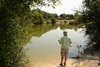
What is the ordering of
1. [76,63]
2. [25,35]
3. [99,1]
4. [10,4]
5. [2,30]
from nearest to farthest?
[2,30], [10,4], [25,35], [76,63], [99,1]

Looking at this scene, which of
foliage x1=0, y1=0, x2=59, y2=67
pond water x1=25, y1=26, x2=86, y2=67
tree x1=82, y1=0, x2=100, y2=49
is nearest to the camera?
foliage x1=0, y1=0, x2=59, y2=67

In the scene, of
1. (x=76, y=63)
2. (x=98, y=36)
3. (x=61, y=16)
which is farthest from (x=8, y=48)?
(x=61, y=16)

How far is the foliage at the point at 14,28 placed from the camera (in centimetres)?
781

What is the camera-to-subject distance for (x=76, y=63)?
37.4 feet

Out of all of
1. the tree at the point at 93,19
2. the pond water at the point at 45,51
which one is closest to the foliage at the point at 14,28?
the pond water at the point at 45,51

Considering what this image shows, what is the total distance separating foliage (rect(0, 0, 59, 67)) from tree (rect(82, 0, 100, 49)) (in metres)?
7.89

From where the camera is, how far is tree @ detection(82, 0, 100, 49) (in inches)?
625

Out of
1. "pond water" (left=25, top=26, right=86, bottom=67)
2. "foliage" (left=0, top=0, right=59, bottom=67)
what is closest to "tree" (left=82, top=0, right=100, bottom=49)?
"pond water" (left=25, top=26, right=86, bottom=67)

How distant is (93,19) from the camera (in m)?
16.1

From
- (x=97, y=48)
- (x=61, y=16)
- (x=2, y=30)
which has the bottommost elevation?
(x=2, y=30)

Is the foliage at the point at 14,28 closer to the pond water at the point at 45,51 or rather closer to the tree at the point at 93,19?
the pond water at the point at 45,51

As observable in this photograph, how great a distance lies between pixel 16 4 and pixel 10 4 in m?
0.29

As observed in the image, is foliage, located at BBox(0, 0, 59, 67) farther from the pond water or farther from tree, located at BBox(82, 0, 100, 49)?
tree, located at BBox(82, 0, 100, 49)

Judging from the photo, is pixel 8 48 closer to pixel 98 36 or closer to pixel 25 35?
pixel 25 35
